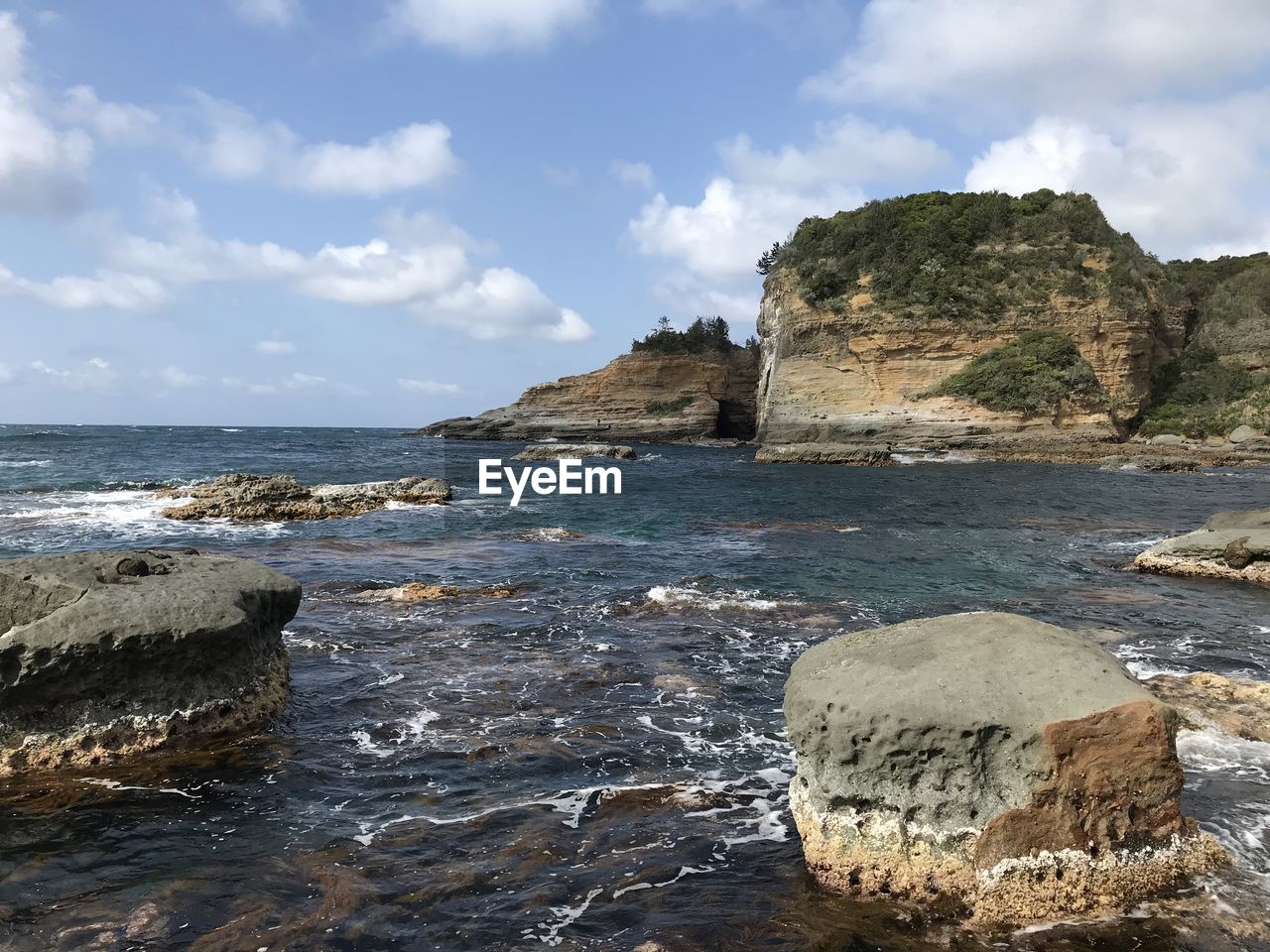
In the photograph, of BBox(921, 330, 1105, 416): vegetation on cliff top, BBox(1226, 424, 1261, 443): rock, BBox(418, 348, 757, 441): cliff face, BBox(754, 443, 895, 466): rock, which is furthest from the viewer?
BBox(418, 348, 757, 441): cliff face

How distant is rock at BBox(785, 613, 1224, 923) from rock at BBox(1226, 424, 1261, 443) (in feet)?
197

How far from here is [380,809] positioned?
19.2 ft

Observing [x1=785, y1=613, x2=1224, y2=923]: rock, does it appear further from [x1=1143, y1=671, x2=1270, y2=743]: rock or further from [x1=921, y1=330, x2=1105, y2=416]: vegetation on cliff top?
[x1=921, y1=330, x2=1105, y2=416]: vegetation on cliff top

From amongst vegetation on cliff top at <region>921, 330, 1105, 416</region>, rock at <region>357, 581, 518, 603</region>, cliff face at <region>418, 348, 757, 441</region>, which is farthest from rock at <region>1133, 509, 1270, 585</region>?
cliff face at <region>418, 348, 757, 441</region>

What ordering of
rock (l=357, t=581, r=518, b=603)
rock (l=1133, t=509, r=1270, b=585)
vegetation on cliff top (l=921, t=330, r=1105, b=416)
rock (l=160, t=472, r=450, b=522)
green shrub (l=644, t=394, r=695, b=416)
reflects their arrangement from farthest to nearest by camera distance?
green shrub (l=644, t=394, r=695, b=416) < vegetation on cliff top (l=921, t=330, r=1105, b=416) < rock (l=160, t=472, r=450, b=522) < rock (l=1133, t=509, r=1270, b=585) < rock (l=357, t=581, r=518, b=603)

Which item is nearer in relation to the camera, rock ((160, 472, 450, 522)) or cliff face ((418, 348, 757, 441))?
rock ((160, 472, 450, 522))

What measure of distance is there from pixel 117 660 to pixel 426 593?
6588mm

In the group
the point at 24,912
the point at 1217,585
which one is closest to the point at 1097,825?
the point at 24,912

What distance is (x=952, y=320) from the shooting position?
54344 mm

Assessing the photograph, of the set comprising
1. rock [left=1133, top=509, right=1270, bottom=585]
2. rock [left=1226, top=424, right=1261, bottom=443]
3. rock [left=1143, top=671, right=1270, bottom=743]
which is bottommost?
rock [left=1143, top=671, right=1270, bottom=743]

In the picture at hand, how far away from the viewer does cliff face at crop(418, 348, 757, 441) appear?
247ft

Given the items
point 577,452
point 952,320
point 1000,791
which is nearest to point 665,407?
point 577,452

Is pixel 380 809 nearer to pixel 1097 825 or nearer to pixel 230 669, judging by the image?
pixel 230 669

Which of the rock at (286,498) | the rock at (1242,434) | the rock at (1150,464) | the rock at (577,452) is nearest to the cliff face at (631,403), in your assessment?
the rock at (577,452)
